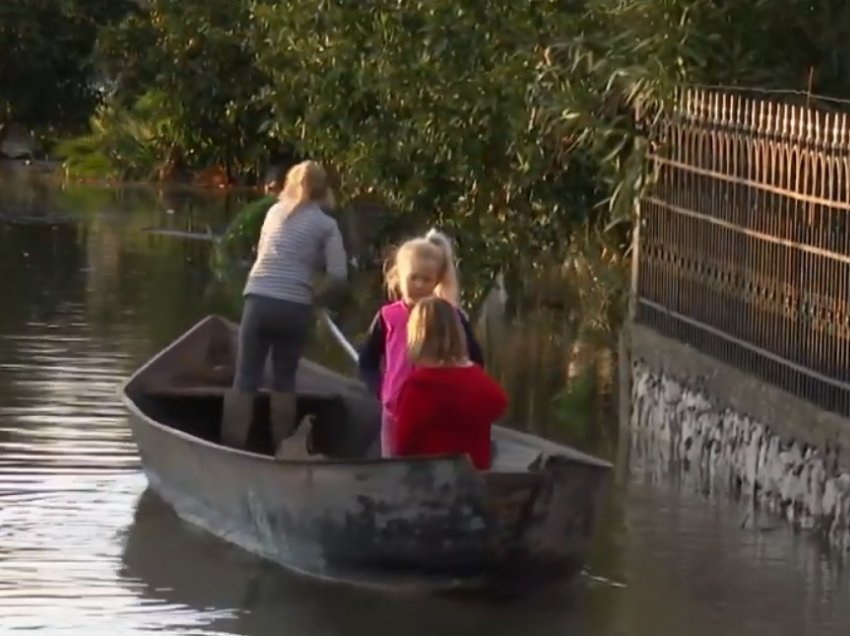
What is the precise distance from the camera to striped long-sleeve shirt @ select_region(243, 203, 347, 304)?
12.3 meters

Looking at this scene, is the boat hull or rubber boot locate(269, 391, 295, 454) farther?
rubber boot locate(269, 391, 295, 454)

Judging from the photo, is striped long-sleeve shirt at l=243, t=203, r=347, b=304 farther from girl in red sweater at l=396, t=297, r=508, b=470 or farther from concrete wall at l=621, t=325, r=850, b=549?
concrete wall at l=621, t=325, r=850, b=549

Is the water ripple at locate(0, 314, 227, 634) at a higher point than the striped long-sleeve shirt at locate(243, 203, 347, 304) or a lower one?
lower

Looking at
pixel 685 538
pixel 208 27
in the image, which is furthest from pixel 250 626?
pixel 208 27

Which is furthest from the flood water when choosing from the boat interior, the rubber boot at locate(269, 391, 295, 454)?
the rubber boot at locate(269, 391, 295, 454)

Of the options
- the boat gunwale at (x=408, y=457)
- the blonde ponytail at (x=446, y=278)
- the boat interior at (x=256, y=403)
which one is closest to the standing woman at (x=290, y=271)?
the boat interior at (x=256, y=403)

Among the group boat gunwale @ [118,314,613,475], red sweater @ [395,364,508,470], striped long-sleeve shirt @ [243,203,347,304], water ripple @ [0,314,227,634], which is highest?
striped long-sleeve shirt @ [243,203,347,304]

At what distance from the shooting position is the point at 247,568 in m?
11.1

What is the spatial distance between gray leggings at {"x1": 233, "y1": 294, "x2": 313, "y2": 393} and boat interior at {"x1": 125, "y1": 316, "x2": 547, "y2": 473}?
0.73 ft

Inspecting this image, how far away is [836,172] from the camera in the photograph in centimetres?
1187

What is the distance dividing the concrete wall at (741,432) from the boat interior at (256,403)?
6.80 ft

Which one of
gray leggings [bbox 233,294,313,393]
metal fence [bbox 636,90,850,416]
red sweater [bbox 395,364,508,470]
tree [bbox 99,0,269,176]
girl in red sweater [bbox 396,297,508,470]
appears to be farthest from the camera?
tree [bbox 99,0,269,176]

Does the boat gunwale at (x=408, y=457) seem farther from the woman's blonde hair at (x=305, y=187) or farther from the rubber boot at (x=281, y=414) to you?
the woman's blonde hair at (x=305, y=187)

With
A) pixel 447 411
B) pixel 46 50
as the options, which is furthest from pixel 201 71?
pixel 447 411
